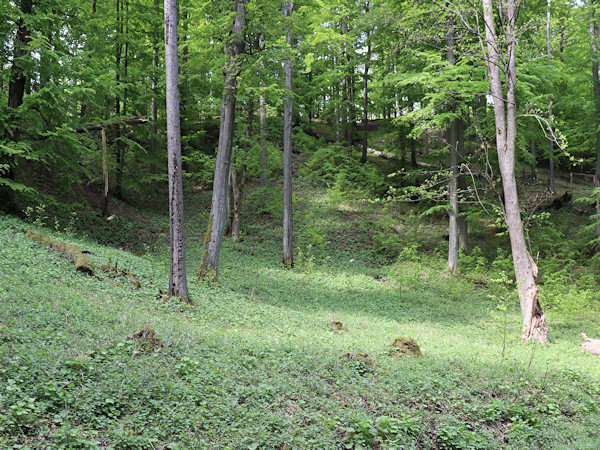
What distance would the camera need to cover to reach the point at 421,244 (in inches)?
705

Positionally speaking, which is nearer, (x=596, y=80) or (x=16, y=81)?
(x=16, y=81)

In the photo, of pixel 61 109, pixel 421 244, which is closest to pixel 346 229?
pixel 421 244

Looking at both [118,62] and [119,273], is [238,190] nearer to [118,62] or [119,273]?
[118,62]

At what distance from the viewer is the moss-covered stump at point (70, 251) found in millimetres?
8570

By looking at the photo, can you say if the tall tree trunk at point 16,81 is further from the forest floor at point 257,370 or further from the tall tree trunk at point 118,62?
the tall tree trunk at point 118,62

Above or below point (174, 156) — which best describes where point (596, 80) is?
above

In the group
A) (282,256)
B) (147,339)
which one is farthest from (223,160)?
(147,339)

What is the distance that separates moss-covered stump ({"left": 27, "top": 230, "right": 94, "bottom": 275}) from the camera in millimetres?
8570

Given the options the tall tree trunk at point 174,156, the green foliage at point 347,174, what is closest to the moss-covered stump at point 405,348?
the tall tree trunk at point 174,156

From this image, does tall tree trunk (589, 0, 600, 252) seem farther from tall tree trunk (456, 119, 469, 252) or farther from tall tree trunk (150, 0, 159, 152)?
tall tree trunk (150, 0, 159, 152)

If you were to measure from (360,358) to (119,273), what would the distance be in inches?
235

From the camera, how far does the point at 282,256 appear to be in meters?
16.3

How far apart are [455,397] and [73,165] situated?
42.5ft

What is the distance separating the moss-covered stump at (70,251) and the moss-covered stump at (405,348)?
21.3ft
